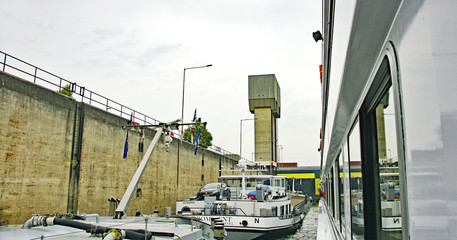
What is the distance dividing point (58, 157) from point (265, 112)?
41823mm

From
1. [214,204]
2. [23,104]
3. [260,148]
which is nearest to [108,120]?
[23,104]

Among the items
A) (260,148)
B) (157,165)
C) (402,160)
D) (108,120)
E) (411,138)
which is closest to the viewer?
(411,138)

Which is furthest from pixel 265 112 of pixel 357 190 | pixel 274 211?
pixel 357 190

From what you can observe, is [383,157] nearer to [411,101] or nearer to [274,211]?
[411,101]

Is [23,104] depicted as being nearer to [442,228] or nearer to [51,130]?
[51,130]

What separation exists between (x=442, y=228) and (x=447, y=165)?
16 cm

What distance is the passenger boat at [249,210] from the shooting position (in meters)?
15.4

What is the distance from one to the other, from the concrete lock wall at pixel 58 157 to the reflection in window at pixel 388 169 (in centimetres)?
1238

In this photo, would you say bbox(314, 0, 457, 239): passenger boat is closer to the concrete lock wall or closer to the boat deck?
the boat deck

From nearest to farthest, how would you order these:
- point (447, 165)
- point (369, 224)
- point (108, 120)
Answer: point (447, 165) → point (369, 224) → point (108, 120)

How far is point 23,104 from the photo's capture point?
12977 mm

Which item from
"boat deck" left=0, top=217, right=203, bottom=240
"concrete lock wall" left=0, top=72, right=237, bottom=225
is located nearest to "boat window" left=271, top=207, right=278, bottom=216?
"concrete lock wall" left=0, top=72, right=237, bottom=225

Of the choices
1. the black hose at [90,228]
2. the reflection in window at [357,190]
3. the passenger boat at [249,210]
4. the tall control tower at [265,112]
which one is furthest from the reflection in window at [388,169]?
the tall control tower at [265,112]

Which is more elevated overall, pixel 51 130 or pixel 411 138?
pixel 51 130
